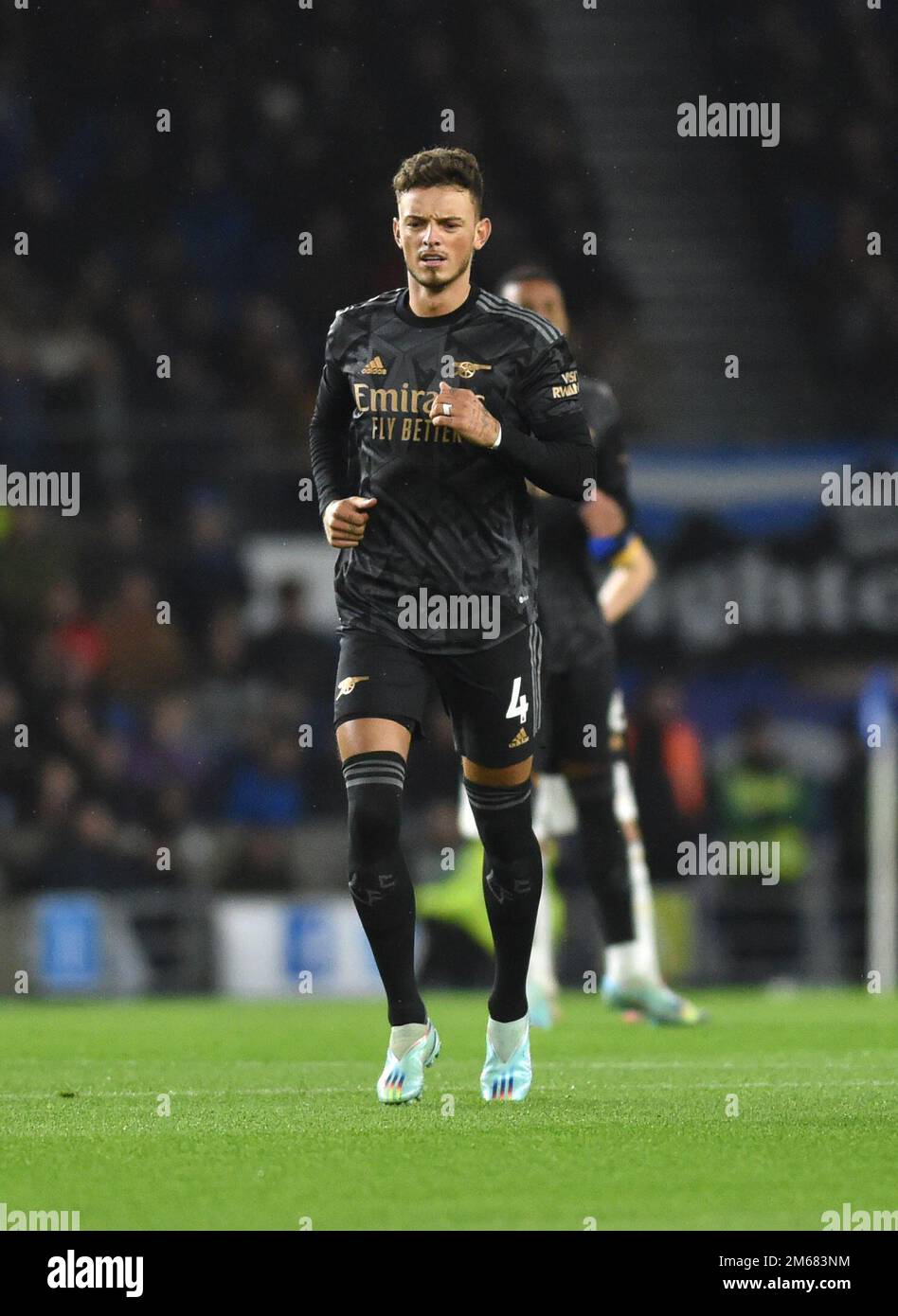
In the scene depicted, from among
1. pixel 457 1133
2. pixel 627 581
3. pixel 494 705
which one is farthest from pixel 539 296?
pixel 457 1133

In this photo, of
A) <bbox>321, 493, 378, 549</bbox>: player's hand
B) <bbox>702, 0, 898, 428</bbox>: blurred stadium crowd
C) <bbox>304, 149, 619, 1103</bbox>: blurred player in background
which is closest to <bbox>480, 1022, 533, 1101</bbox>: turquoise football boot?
<bbox>304, 149, 619, 1103</bbox>: blurred player in background

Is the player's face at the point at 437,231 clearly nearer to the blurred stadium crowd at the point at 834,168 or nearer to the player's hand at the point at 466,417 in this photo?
the player's hand at the point at 466,417

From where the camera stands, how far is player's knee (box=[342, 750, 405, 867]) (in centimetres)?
562

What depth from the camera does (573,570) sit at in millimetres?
8523

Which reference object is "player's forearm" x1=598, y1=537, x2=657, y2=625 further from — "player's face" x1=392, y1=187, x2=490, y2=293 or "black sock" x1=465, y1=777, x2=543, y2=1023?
"player's face" x1=392, y1=187, x2=490, y2=293

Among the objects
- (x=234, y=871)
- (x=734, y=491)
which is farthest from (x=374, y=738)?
(x=734, y=491)

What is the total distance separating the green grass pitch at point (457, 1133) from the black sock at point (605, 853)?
1.31 ft

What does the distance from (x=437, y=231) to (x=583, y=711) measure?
10.0 feet

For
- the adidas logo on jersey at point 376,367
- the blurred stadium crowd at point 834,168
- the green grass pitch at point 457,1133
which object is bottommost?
the green grass pitch at point 457,1133

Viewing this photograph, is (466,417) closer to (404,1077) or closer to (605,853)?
(404,1077)

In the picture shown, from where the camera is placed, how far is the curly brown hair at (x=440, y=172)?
565 cm

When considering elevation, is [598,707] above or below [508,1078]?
above

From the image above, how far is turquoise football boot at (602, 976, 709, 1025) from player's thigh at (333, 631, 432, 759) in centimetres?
315

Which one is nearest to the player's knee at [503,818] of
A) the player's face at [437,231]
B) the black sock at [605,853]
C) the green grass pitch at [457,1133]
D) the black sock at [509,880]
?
the black sock at [509,880]
